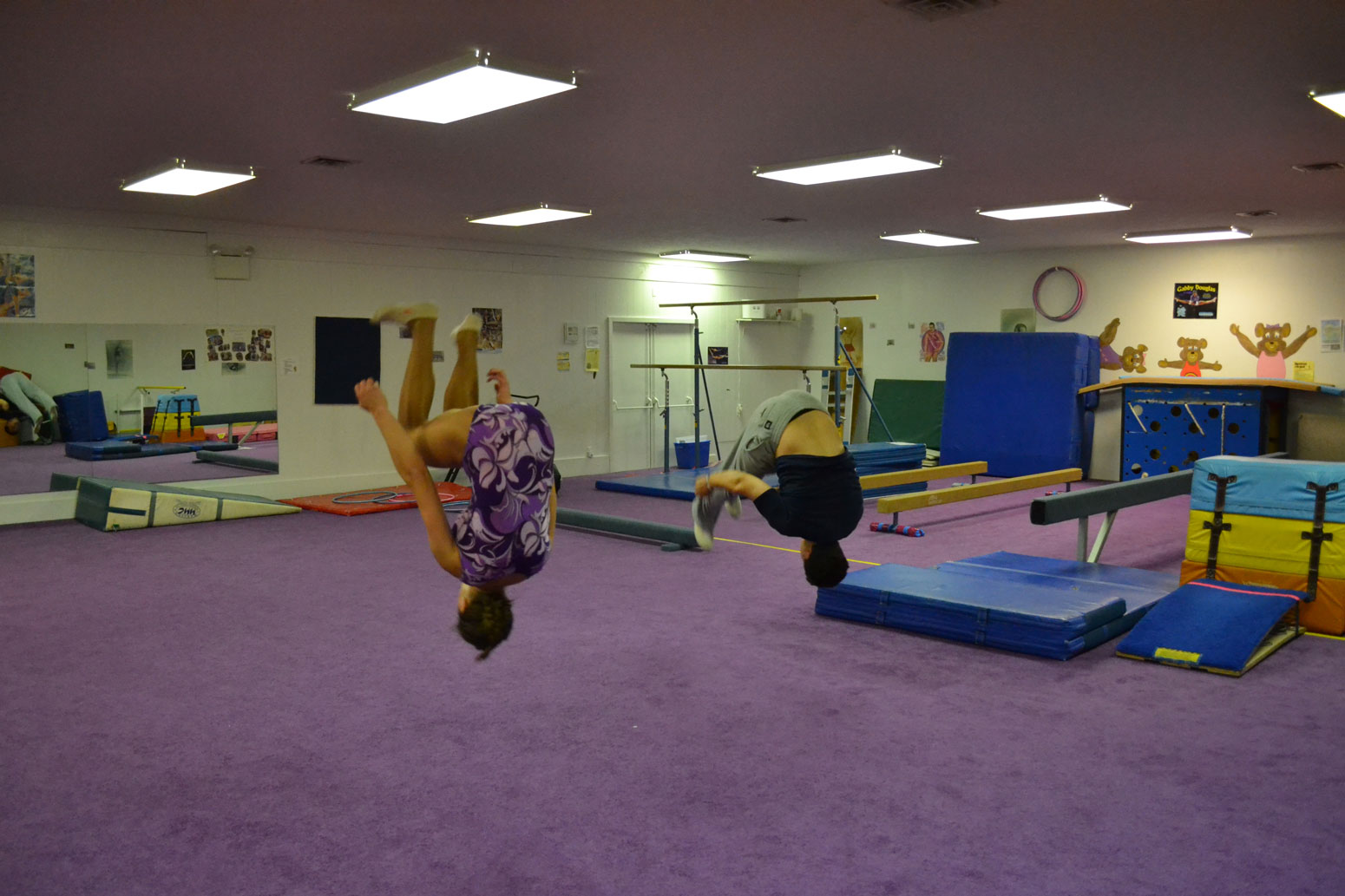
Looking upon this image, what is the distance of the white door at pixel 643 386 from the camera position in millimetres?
13734

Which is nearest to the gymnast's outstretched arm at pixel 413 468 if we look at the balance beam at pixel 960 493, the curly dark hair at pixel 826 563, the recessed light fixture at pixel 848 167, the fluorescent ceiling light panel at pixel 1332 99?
the curly dark hair at pixel 826 563

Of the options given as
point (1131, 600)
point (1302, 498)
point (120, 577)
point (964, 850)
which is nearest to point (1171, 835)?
point (964, 850)

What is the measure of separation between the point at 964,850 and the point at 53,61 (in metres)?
5.02

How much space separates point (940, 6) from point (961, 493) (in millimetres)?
5530

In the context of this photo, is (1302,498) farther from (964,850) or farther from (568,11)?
(568,11)

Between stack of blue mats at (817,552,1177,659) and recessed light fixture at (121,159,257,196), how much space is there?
199 inches

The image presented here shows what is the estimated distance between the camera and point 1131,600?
20.5ft

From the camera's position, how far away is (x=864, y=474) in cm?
1070

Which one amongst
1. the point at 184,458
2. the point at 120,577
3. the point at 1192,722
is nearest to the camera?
the point at 1192,722

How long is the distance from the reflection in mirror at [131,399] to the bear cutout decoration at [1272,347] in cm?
1088

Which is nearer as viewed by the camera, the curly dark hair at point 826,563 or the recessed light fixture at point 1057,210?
the curly dark hair at point 826,563

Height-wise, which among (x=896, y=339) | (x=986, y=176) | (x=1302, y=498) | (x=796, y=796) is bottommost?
(x=796, y=796)

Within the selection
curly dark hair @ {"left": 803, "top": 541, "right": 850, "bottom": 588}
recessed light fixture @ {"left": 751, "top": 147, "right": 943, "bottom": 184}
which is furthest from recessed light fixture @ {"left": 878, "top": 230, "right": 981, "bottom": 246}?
curly dark hair @ {"left": 803, "top": 541, "right": 850, "bottom": 588}

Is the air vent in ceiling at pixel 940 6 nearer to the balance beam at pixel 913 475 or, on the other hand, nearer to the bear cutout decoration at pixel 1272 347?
the balance beam at pixel 913 475
